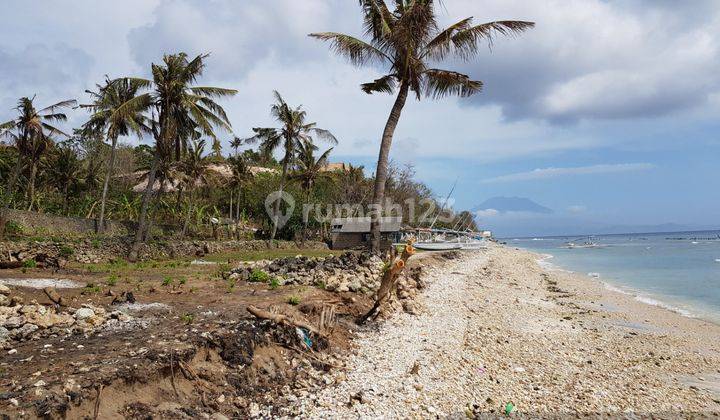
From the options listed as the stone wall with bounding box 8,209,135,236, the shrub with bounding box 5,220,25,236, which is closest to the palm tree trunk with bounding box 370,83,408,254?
the shrub with bounding box 5,220,25,236

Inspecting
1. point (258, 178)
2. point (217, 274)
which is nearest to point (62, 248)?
point (217, 274)

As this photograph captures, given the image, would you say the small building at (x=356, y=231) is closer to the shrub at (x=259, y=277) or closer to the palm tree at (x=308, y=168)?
the palm tree at (x=308, y=168)

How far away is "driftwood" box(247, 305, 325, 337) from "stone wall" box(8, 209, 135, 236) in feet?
61.2

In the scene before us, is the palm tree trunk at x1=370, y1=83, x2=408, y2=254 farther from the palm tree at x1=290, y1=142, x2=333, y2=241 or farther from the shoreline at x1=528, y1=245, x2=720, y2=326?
the palm tree at x1=290, y1=142, x2=333, y2=241

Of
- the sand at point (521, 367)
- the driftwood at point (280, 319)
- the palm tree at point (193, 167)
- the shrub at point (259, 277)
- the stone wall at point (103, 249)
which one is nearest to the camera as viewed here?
the sand at point (521, 367)

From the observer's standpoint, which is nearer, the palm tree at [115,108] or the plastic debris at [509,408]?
the plastic debris at [509,408]

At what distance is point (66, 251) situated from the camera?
60.9 ft

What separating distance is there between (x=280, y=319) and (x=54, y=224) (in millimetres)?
21057

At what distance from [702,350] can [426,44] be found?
12.7 metres

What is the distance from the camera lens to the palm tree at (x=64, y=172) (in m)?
31.2

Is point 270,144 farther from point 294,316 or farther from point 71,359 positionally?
point 71,359

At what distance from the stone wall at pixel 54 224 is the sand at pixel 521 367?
19480 millimetres

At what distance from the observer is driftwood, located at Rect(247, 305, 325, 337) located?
7.73m

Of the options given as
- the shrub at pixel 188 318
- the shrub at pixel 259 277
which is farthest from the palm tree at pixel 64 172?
the shrub at pixel 188 318
